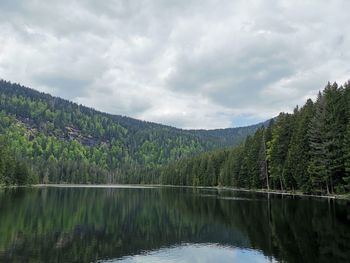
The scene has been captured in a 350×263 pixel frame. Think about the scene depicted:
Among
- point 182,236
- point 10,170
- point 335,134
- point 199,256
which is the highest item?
point 335,134

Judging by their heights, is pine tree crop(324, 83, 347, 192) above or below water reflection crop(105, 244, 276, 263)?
above

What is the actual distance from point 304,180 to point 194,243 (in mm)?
48153

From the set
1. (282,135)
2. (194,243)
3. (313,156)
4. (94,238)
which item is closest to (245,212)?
(194,243)

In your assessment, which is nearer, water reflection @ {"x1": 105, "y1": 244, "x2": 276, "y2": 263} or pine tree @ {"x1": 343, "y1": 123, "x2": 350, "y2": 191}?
water reflection @ {"x1": 105, "y1": 244, "x2": 276, "y2": 263}

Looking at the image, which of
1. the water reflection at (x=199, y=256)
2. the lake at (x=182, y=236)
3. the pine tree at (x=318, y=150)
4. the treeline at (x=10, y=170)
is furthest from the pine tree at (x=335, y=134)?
the treeline at (x=10, y=170)

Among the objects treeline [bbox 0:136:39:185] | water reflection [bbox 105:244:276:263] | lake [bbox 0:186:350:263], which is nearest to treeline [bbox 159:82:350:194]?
lake [bbox 0:186:350:263]

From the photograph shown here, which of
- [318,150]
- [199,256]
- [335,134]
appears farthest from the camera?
[318,150]

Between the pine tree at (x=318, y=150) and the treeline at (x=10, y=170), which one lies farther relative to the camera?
the treeline at (x=10, y=170)

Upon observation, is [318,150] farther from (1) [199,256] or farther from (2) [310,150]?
(1) [199,256]

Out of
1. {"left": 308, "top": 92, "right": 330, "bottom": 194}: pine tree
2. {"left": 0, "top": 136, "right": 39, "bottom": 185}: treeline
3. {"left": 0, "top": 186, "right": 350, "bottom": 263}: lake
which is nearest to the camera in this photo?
{"left": 0, "top": 186, "right": 350, "bottom": 263}: lake

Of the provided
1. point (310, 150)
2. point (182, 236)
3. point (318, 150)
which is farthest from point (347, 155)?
point (182, 236)

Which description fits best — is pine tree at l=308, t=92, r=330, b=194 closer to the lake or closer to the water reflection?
the lake

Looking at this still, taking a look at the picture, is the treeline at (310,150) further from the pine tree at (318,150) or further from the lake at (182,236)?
the lake at (182,236)

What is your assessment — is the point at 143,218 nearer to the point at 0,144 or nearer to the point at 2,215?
the point at 2,215
